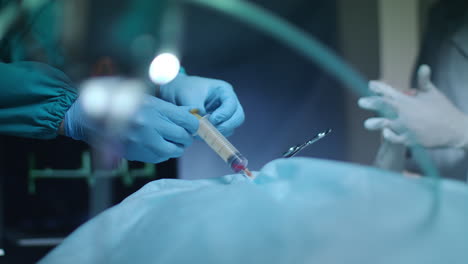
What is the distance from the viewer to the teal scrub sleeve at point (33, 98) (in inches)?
22.9

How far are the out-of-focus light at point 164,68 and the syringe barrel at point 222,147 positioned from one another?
0.36 feet

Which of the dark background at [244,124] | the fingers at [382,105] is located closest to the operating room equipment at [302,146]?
the dark background at [244,124]

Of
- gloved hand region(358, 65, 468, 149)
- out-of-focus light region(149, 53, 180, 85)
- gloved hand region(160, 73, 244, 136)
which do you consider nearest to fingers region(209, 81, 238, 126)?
gloved hand region(160, 73, 244, 136)

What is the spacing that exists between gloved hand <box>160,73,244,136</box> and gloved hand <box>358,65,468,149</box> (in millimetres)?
275

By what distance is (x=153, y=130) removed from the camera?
648 mm

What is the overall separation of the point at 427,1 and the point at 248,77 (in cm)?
46

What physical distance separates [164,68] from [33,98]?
0.82ft

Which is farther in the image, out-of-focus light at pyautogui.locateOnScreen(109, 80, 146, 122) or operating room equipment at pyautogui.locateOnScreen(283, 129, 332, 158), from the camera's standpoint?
operating room equipment at pyautogui.locateOnScreen(283, 129, 332, 158)

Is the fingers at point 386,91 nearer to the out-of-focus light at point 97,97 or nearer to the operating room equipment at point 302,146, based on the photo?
the operating room equipment at point 302,146

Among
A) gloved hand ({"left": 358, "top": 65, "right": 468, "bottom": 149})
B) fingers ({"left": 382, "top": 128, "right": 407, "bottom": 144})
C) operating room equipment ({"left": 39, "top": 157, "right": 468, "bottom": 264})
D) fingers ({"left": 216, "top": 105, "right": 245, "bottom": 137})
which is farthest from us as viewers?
fingers ({"left": 216, "top": 105, "right": 245, "bottom": 137})

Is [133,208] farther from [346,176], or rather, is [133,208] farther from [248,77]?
[248,77]

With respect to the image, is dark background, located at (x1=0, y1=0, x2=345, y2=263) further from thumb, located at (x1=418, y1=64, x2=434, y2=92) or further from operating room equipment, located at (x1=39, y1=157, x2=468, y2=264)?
operating room equipment, located at (x1=39, y1=157, x2=468, y2=264)

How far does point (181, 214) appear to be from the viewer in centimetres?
42

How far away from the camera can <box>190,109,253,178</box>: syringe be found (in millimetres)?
618
